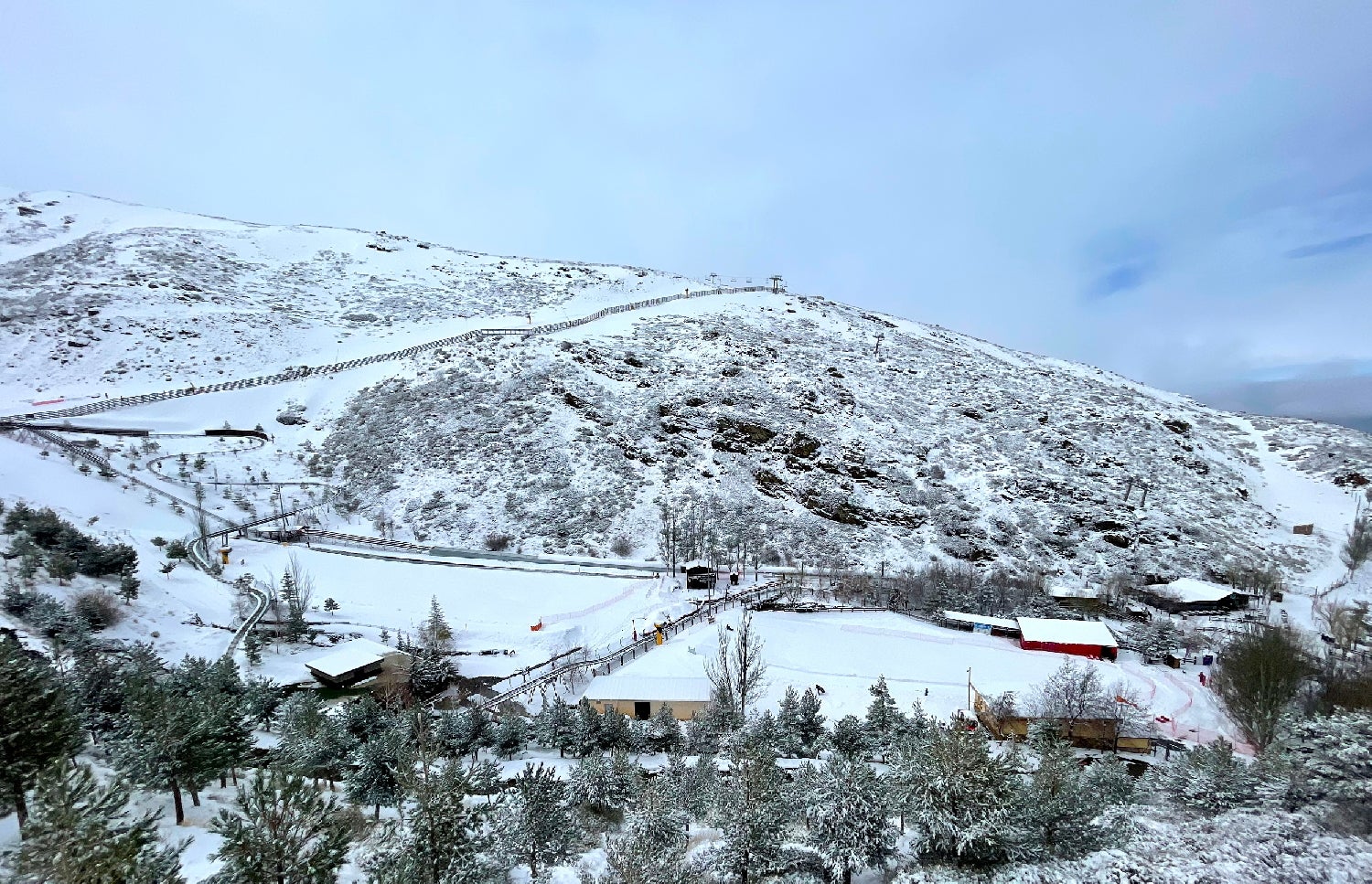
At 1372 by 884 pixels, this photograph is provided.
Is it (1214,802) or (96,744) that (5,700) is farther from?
(1214,802)

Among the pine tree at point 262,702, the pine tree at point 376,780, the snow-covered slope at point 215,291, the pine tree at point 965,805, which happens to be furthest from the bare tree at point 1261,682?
the snow-covered slope at point 215,291

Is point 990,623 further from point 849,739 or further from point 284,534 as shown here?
point 284,534

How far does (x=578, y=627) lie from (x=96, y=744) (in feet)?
60.4

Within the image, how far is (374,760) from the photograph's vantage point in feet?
53.2

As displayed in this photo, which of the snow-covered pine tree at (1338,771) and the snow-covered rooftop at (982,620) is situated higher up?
the snow-covered pine tree at (1338,771)

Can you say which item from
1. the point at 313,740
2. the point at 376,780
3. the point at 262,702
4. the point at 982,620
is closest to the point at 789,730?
the point at 376,780

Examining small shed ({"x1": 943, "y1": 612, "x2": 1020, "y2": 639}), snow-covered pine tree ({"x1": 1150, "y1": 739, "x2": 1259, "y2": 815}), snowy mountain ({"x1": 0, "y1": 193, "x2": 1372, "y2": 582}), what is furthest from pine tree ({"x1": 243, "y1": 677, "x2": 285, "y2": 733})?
small shed ({"x1": 943, "y1": 612, "x2": 1020, "y2": 639})

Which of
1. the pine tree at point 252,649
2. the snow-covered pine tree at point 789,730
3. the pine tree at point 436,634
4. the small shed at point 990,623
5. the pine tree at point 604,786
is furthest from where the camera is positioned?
the small shed at point 990,623

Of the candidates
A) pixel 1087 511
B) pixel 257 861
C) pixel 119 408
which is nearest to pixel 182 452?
pixel 119 408

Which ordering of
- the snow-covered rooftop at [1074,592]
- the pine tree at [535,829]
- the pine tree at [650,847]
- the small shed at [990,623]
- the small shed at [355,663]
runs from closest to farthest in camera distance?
the pine tree at [650,847] < the pine tree at [535,829] < the small shed at [355,663] < the small shed at [990,623] < the snow-covered rooftop at [1074,592]

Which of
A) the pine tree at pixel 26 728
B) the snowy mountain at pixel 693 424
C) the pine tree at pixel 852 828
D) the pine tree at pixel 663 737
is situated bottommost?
the pine tree at pixel 663 737

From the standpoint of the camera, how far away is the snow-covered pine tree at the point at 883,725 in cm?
2081

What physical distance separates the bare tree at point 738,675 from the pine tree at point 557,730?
5.98 meters

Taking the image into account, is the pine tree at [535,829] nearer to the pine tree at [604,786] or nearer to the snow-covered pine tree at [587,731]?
the pine tree at [604,786]
